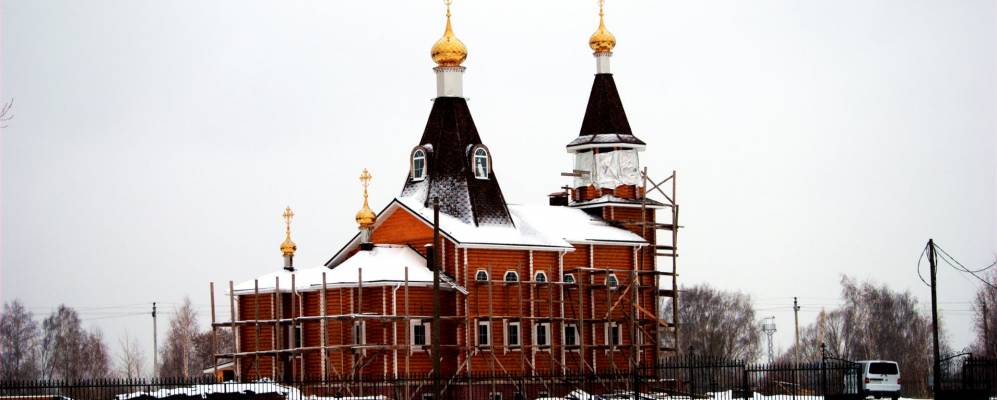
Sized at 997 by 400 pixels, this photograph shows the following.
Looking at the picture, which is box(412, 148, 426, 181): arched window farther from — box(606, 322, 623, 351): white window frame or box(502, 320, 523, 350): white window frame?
box(606, 322, 623, 351): white window frame

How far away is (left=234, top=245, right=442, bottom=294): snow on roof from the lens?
1935 inches

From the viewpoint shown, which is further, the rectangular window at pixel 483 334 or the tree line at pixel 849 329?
the tree line at pixel 849 329

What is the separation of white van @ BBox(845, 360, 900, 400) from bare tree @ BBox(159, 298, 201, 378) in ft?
112

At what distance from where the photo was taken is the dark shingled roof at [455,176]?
52062 mm

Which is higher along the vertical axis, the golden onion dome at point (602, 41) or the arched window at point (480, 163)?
the golden onion dome at point (602, 41)

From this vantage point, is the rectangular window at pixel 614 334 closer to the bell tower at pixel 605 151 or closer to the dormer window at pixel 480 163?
the bell tower at pixel 605 151

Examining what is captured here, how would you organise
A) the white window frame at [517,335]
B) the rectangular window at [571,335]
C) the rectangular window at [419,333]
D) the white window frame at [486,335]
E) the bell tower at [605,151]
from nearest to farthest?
the rectangular window at [419,333] → the white window frame at [486,335] → the white window frame at [517,335] → the rectangular window at [571,335] → the bell tower at [605,151]

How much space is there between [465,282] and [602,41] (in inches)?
441

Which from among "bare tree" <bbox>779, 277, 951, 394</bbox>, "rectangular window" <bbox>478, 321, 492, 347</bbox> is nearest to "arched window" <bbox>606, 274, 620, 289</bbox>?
"rectangular window" <bbox>478, 321, 492, 347</bbox>

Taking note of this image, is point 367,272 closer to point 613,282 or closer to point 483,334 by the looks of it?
point 483,334

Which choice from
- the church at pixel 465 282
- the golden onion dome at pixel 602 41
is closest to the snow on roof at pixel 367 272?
the church at pixel 465 282

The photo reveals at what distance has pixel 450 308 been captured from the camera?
51.0 m

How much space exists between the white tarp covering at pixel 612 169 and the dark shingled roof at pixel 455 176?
453 centimetres

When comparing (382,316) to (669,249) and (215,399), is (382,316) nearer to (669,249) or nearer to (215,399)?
(215,399)
